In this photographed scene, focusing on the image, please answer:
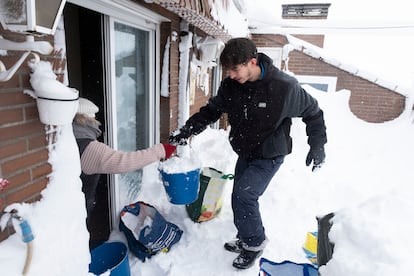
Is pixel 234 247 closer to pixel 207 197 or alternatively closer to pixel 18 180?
pixel 207 197

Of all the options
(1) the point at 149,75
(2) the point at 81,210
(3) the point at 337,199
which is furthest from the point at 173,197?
(3) the point at 337,199

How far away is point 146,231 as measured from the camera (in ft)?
8.86

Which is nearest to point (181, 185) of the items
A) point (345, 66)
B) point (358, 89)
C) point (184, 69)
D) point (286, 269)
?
point (286, 269)

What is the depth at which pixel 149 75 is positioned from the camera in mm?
3334

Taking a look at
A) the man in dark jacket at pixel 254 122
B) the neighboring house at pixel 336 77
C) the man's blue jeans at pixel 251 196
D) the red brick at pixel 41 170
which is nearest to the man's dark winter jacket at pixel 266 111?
the man in dark jacket at pixel 254 122

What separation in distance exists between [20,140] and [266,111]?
1.75 metres

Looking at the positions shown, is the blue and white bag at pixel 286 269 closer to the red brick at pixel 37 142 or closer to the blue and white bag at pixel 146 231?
the blue and white bag at pixel 146 231

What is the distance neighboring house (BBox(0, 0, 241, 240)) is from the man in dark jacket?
74 cm

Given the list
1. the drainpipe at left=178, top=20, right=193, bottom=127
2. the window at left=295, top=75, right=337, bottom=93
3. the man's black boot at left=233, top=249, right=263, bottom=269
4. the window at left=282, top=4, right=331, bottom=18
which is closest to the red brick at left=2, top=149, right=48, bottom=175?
the man's black boot at left=233, top=249, right=263, bottom=269

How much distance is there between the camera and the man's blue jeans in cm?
243

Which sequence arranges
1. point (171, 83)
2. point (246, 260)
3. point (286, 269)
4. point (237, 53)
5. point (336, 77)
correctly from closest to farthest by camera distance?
point (286, 269), point (237, 53), point (246, 260), point (171, 83), point (336, 77)

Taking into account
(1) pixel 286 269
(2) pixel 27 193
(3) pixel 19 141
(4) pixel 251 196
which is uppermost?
(3) pixel 19 141

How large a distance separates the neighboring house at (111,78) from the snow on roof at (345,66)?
4496mm

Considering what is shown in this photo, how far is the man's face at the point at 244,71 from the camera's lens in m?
2.19
